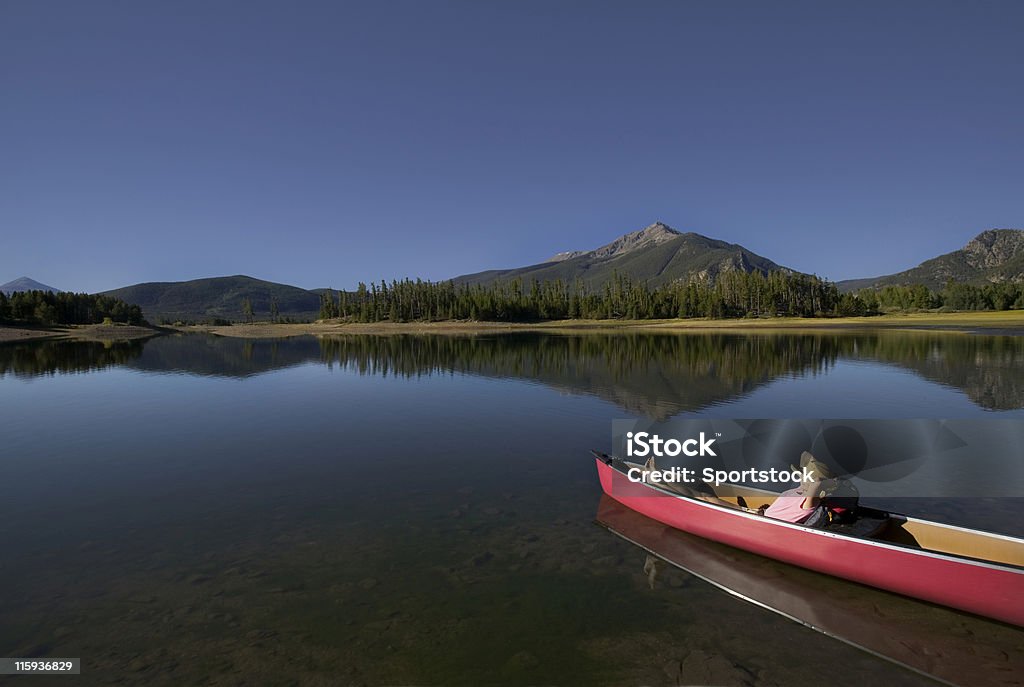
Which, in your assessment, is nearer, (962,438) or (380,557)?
(380,557)

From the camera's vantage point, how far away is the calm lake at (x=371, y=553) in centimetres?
871

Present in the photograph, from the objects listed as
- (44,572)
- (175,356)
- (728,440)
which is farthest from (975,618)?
(175,356)

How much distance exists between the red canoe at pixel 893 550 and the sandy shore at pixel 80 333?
154 m

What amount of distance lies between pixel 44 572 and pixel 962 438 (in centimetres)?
3154

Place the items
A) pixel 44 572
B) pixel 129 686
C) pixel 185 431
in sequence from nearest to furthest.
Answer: pixel 129 686, pixel 44 572, pixel 185 431

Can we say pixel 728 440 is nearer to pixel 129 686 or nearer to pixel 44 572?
pixel 129 686

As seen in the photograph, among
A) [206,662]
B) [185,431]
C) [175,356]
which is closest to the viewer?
[206,662]

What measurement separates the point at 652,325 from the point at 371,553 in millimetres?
148306

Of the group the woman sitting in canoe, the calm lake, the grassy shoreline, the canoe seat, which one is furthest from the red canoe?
the grassy shoreline

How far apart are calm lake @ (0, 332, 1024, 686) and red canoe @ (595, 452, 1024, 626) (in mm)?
715

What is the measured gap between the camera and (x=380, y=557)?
1227cm

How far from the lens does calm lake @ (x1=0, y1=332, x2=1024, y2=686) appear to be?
871 cm
